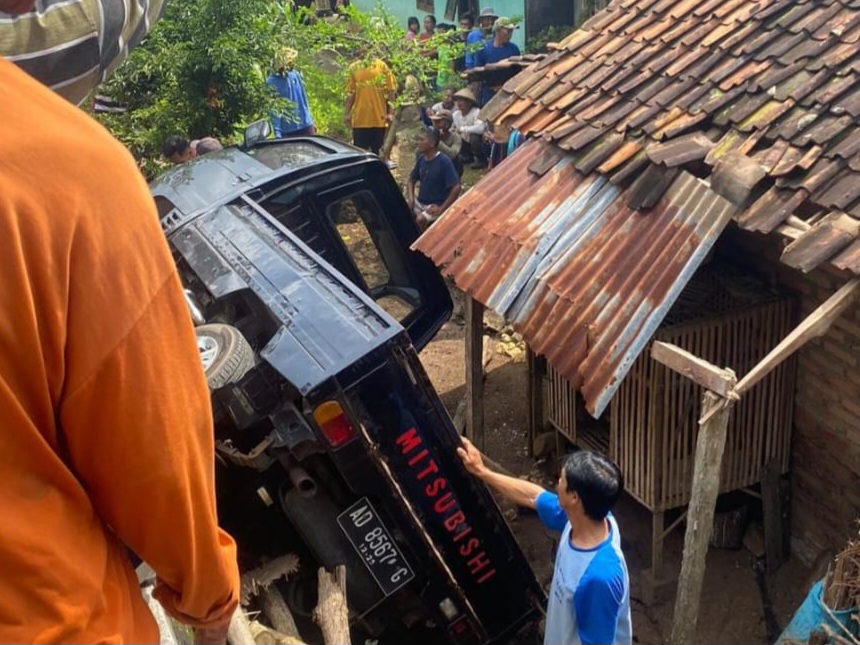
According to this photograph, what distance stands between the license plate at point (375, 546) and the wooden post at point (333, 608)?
171 mm

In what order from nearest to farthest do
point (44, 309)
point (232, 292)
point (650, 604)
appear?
point (44, 309)
point (232, 292)
point (650, 604)

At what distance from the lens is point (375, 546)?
149 inches

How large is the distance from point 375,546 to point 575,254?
2030mm

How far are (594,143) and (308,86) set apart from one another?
7.92 metres

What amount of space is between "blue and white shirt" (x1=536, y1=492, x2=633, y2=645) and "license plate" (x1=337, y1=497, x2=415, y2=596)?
2.23 ft

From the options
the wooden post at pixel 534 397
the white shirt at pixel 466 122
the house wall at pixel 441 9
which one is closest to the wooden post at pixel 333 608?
the wooden post at pixel 534 397

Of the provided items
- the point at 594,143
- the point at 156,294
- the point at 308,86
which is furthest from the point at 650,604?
the point at 308,86

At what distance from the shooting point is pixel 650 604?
5680 mm

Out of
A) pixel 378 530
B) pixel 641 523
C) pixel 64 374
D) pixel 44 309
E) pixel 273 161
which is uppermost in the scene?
pixel 44 309

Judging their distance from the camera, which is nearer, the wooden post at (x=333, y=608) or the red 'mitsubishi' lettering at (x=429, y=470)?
the wooden post at (x=333, y=608)

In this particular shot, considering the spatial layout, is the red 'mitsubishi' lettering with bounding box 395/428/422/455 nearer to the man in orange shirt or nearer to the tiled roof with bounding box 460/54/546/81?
the man in orange shirt

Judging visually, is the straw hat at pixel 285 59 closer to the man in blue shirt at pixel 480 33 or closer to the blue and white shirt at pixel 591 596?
the man in blue shirt at pixel 480 33

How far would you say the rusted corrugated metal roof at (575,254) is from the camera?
4.32 m

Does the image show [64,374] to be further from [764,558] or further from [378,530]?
[764,558]
